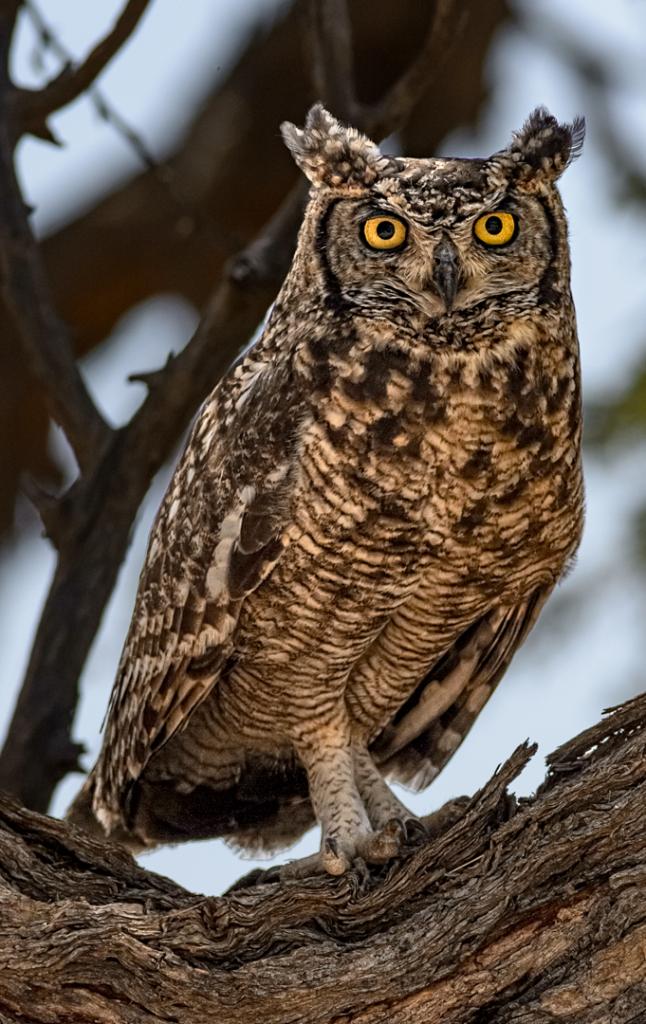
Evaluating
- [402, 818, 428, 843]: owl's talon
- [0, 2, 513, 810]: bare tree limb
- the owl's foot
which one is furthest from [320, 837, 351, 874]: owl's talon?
[0, 2, 513, 810]: bare tree limb

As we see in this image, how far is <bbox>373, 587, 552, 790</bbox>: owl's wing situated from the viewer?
4.08m

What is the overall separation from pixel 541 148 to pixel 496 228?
0.80ft

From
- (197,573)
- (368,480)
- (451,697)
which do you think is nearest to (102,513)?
(197,573)

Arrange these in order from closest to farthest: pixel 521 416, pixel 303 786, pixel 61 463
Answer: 1. pixel 521 416
2. pixel 303 786
3. pixel 61 463

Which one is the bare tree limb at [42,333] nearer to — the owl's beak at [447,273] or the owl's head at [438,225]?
the owl's head at [438,225]

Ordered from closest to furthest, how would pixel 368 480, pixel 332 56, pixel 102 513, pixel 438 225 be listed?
pixel 368 480 < pixel 438 225 < pixel 102 513 < pixel 332 56

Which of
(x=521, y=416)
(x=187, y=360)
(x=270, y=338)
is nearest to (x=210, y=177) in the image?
(x=187, y=360)

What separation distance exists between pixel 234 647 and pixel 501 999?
1198mm

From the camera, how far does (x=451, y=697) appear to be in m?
4.28

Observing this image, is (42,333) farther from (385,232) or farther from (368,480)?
(368,480)

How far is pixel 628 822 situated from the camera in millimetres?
2916

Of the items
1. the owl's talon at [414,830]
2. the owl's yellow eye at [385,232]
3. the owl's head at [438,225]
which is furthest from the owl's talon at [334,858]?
the owl's yellow eye at [385,232]

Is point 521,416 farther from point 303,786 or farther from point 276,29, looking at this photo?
point 276,29

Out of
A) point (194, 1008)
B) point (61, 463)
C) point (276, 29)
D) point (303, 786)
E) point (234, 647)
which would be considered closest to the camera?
point (194, 1008)
